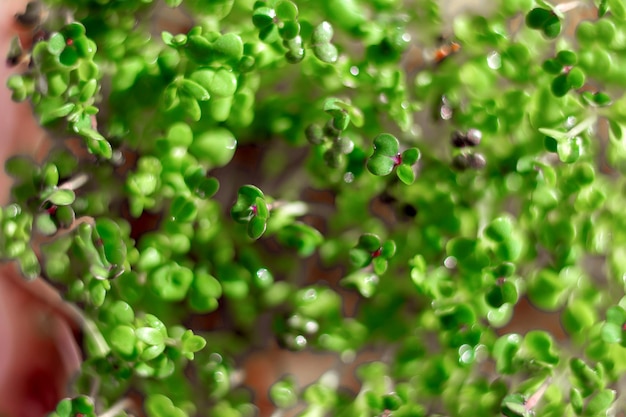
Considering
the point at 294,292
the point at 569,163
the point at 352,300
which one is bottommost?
the point at 352,300

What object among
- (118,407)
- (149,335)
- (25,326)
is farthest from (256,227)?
(25,326)

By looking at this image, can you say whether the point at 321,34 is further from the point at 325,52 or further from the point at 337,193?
the point at 337,193

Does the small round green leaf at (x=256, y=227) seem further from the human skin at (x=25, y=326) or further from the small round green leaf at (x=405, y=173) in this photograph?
the human skin at (x=25, y=326)

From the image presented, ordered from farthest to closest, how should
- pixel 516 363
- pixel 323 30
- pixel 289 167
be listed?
pixel 289 167
pixel 516 363
pixel 323 30

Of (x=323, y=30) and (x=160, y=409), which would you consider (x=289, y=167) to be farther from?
(x=160, y=409)

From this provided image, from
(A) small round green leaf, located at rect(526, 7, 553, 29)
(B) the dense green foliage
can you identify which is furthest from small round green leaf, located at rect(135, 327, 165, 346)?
(A) small round green leaf, located at rect(526, 7, 553, 29)

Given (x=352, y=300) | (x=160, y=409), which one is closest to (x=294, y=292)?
(x=352, y=300)

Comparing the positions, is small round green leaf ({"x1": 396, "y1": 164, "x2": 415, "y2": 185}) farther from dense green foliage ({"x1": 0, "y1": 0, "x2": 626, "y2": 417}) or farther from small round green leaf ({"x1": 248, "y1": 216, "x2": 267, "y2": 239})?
small round green leaf ({"x1": 248, "y1": 216, "x2": 267, "y2": 239})
